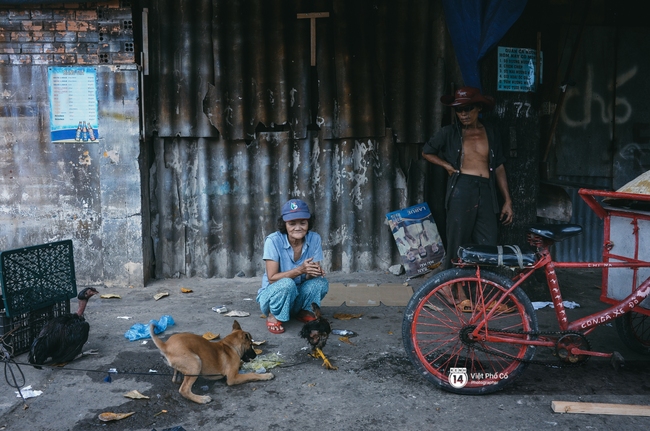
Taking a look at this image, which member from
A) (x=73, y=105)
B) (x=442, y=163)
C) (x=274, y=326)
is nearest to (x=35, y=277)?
(x=274, y=326)

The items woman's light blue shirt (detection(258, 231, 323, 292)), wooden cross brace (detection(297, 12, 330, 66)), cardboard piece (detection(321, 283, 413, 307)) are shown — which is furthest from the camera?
wooden cross brace (detection(297, 12, 330, 66))

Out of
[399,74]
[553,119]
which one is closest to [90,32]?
[399,74]

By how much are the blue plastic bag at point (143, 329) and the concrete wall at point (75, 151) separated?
153cm

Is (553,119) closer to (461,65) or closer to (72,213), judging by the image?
(461,65)

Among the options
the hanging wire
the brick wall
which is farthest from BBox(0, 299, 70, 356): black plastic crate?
the brick wall

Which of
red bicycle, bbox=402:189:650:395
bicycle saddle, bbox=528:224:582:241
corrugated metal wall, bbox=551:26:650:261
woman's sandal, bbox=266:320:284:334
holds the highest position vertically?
corrugated metal wall, bbox=551:26:650:261

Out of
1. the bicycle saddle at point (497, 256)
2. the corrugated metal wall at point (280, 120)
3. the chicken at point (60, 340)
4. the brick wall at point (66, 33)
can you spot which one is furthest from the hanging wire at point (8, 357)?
the brick wall at point (66, 33)

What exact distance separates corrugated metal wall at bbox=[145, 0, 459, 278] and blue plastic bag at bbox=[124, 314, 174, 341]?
1790mm

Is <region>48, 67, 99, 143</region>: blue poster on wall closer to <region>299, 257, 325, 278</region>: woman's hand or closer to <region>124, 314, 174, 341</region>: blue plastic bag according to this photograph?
<region>124, 314, 174, 341</region>: blue plastic bag

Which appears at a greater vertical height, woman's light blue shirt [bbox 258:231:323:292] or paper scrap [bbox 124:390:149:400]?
woman's light blue shirt [bbox 258:231:323:292]

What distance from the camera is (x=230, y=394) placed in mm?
3816

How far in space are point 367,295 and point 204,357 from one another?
8.97 feet

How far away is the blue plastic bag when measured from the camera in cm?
487

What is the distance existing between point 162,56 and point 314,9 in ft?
6.13
